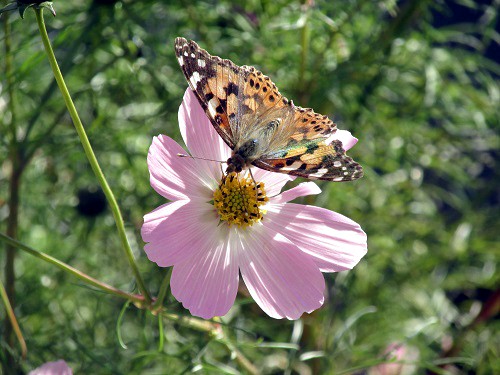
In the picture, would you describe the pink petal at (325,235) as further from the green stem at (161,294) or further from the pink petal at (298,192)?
the green stem at (161,294)

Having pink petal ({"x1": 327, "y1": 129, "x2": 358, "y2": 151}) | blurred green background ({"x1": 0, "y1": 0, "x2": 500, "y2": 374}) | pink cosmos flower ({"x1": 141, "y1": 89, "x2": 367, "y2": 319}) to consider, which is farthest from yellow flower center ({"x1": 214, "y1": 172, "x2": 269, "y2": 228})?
blurred green background ({"x1": 0, "y1": 0, "x2": 500, "y2": 374})

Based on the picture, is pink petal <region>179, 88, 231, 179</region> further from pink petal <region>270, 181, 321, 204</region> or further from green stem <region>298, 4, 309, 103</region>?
green stem <region>298, 4, 309, 103</region>

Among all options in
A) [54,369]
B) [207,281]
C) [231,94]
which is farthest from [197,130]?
[54,369]

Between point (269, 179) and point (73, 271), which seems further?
point (269, 179)

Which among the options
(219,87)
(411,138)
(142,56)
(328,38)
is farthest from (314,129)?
(411,138)

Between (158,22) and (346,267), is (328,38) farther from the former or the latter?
(346,267)

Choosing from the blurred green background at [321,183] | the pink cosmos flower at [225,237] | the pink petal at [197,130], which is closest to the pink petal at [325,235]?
the pink cosmos flower at [225,237]

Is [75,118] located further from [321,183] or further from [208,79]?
[321,183]
